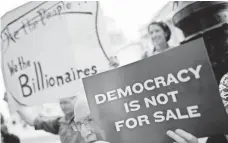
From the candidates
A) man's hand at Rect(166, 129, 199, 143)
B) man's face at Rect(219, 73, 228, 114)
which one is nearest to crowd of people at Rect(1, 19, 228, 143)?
man's hand at Rect(166, 129, 199, 143)

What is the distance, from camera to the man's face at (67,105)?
1.08m

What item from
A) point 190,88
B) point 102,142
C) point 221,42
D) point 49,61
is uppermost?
point 49,61

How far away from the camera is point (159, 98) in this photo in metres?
0.91

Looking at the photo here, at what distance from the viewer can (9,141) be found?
1.20 m

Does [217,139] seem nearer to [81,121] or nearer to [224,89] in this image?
[224,89]

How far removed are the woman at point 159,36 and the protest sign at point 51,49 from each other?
0.19 meters

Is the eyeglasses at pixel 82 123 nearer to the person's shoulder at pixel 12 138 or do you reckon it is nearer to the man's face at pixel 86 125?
the man's face at pixel 86 125

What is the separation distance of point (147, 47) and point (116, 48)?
12 cm

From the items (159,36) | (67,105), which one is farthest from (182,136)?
(67,105)

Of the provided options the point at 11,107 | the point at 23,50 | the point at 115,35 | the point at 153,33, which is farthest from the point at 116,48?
the point at 11,107

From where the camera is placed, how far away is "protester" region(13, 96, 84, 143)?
42.0 inches

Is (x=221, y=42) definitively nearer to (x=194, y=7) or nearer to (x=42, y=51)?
(x=194, y=7)

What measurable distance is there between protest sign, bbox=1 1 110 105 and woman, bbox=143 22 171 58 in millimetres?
186

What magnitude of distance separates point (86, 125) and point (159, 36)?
0.43 m
